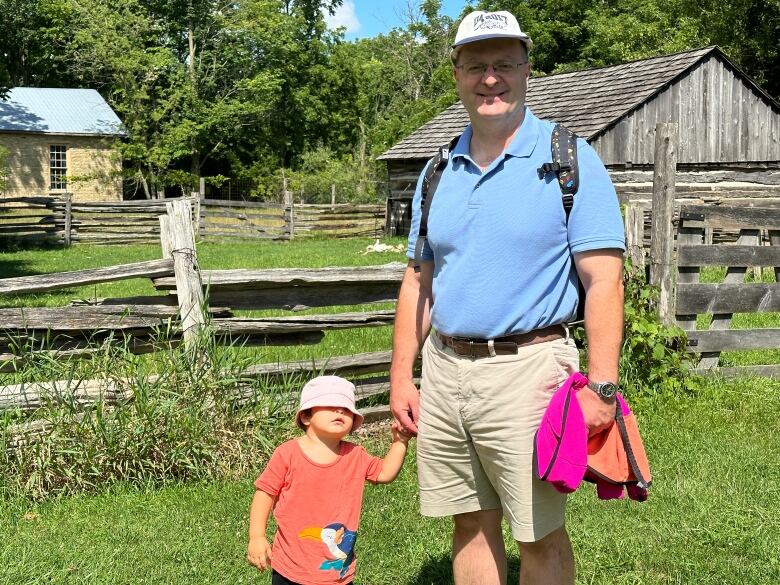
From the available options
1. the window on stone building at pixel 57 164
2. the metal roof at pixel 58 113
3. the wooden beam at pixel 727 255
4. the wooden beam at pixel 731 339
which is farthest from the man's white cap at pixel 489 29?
the window on stone building at pixel 57 164

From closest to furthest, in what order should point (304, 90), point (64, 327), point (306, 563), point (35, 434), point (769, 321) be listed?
point (306, 563)
point (35, 434)
point (64, 327)
point (769, 321)
point (304, 90)

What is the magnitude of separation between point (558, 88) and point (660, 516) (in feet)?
65.5

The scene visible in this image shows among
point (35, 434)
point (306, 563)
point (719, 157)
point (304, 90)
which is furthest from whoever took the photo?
point (304, 90)

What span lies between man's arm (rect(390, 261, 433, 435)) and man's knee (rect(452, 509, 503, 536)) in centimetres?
34

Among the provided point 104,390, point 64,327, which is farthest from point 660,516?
point 64,327

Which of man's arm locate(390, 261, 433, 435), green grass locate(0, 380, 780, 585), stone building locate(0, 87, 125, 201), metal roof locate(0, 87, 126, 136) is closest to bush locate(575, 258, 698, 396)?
green grass locate(0, 380, 780, 585)

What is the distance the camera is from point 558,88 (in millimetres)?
23328

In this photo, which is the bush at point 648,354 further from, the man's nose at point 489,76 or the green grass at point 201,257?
the green grass at point 201,257

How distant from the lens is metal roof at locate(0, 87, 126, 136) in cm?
3312

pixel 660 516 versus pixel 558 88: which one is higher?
pixel 558 88

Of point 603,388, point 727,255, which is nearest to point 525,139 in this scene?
point 603,388

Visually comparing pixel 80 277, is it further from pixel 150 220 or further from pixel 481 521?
pixel 150 220

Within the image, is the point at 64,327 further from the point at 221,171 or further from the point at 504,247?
the point at 221,171

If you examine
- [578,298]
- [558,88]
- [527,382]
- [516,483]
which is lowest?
[516,483]
